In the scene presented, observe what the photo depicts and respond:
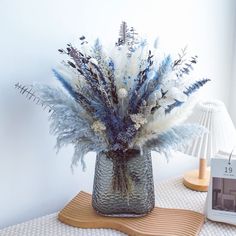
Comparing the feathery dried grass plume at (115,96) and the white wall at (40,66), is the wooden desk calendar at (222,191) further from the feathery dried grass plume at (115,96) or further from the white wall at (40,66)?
the white wall at (40,66)

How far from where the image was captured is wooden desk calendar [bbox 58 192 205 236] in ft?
3.48

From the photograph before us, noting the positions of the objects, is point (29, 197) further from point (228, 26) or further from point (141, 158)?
point (228, 26)

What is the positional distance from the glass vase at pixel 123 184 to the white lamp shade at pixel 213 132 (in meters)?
0.22

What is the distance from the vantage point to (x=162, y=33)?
1.38 metres

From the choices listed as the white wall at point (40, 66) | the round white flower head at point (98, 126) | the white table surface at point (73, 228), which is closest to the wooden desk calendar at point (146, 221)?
the white table surface at point (73, 228)

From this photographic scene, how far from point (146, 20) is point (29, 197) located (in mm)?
672

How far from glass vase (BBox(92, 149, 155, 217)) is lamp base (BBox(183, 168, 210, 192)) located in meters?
0.24

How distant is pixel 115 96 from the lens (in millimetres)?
1015

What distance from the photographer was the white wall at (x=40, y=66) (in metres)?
1.08

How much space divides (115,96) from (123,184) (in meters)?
0.24

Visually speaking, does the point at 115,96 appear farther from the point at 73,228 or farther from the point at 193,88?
the point at 73,228

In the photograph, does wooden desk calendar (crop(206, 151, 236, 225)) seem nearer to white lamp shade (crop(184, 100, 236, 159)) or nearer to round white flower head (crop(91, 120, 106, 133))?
white lamp shade (crop(184, 100, 236, 159))

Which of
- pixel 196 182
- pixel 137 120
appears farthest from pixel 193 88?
pixel 196 182

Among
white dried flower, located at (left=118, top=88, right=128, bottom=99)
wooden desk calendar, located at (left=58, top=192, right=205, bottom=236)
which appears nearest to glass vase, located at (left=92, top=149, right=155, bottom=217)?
wooden desk calendar, located at (left=58, top=192, right=205, bottom=236)
